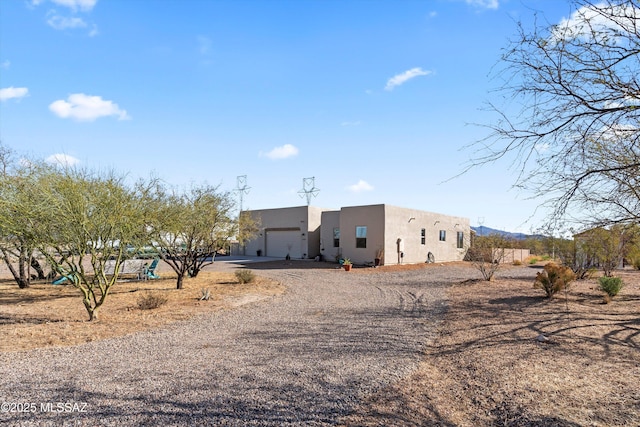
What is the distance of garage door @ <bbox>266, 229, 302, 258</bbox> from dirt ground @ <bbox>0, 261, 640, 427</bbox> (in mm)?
16572

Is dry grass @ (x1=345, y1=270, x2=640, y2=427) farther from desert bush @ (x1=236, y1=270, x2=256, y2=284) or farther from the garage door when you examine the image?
the garage door

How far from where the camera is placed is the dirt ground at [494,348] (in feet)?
12.9

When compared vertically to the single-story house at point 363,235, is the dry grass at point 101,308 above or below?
below

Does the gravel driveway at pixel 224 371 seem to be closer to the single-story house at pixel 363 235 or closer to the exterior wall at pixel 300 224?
the single-story house at pixel 363 235

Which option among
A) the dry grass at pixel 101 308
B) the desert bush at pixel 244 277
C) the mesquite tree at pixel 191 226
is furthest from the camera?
the desert bush at pixel 244 277

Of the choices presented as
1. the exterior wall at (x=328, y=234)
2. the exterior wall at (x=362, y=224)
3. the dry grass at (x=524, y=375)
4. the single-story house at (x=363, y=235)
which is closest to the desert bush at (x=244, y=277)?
the single-story house at (x=363, y=235)

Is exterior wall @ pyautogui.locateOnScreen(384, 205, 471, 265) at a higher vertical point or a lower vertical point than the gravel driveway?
higher

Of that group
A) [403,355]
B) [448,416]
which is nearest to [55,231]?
[403,355]

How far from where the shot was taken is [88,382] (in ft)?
15.7

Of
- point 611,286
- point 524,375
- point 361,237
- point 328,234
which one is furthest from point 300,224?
point 524,375

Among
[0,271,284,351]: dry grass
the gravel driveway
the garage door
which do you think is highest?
the garage door

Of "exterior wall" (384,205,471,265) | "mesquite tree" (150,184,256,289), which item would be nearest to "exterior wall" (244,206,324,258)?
"exterior wall" (384,205,471,265)

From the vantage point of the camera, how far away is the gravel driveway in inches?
155

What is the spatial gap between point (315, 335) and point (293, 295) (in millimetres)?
5486
